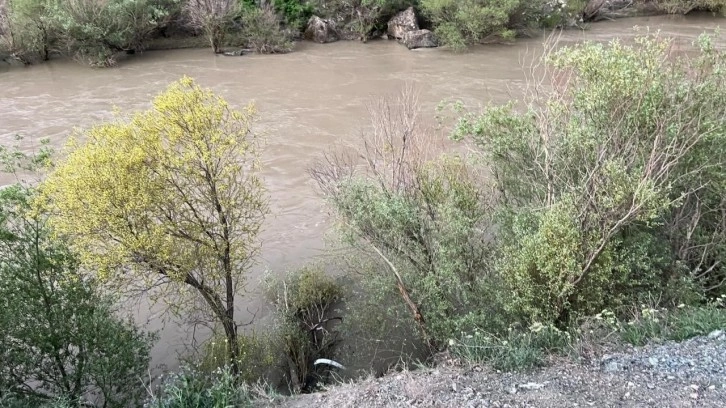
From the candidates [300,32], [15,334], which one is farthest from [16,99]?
[15,334]

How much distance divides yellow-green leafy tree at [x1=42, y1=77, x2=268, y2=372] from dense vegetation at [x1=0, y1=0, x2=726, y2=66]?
23671 mm

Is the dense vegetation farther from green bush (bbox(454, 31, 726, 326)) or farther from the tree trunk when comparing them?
the tree trunk

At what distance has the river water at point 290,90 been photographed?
17.3 meters

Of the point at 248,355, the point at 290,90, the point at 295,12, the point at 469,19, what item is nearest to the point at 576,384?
the point at 248,355

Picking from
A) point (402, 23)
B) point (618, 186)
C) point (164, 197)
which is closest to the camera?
point (618, 186)

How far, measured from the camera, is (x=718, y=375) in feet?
22.7

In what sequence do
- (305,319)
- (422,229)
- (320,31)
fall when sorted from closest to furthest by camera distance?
(422,229), (305,319), (320,31)

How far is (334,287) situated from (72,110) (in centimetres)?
1778

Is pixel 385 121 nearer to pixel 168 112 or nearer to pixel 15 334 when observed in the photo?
pixel 168 112

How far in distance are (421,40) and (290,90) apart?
10.9 metres

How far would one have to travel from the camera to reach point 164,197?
9.88 m

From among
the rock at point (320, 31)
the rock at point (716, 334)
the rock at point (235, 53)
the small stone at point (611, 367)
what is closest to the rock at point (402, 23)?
the rock at point (320, 31)

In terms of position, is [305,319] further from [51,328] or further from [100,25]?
[100,25]

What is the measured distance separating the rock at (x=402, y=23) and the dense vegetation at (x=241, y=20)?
2.25ft
